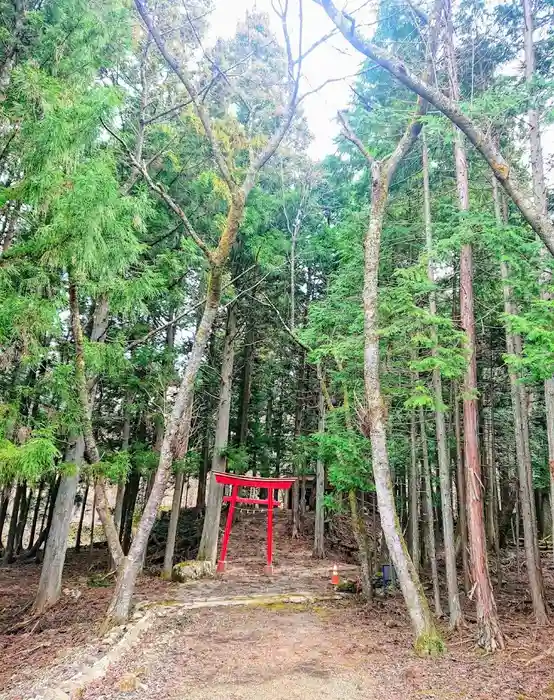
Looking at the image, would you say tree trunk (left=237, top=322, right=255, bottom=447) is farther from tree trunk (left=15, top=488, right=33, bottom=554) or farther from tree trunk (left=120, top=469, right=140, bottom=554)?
tree trunk (left=15, top=488, right=33, bottom=554)

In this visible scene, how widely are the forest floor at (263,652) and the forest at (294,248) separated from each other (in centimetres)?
42

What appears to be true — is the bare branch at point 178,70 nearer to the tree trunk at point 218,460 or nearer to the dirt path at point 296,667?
the dirt path at point 296,667

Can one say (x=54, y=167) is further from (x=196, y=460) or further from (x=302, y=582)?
(x=302, y=582)

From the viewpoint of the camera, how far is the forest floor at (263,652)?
14.1 feet

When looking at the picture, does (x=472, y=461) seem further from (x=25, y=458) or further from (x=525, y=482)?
(x=25, y=458)

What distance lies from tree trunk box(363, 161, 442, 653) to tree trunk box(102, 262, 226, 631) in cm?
216

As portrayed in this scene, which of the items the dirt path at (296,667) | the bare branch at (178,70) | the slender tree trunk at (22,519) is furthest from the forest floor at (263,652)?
the slender tree trunk at (22,519)

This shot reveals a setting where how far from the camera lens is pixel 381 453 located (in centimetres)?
595

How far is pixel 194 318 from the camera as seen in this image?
45.8ft

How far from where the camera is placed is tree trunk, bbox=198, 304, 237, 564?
11641 mm

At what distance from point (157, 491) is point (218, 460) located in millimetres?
5935

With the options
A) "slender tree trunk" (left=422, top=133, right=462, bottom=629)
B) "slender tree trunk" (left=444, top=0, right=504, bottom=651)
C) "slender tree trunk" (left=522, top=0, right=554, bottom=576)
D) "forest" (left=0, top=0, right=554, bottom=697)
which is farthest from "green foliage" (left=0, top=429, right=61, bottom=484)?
"slender tree trunk" (left=522, top=0, right=554, bottom=576)

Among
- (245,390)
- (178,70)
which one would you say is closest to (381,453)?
(178,70)

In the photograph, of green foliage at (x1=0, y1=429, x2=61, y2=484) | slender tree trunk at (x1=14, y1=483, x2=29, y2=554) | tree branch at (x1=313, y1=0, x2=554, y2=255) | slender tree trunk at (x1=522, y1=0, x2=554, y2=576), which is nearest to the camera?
tree branch at (x1=313, y1=0, x2=554, y2=255)
